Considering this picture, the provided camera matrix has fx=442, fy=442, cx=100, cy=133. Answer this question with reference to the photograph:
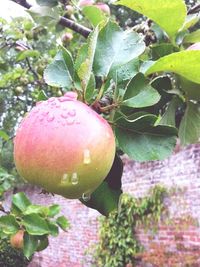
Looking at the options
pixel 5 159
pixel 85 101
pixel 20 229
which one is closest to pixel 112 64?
pixel 85 101

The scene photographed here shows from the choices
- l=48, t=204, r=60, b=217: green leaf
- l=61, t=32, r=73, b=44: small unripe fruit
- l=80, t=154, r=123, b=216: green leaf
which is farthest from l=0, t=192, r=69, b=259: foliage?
l=80, t=154, r=123, b=216: green leaf

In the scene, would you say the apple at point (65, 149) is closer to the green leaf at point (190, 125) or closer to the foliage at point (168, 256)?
the green leaf at point (190, 125)

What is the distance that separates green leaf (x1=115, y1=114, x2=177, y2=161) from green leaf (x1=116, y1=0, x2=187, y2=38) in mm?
133

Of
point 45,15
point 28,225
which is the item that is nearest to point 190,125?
point 45,15

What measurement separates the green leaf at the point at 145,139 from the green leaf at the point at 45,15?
45 centimetres

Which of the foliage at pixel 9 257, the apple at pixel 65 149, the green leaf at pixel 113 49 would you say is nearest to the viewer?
the apple at pixel 65 149

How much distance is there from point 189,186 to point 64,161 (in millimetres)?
3163

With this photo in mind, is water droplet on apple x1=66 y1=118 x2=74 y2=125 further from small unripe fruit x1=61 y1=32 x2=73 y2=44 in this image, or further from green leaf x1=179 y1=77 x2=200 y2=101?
small unripe fruit x1=61 y1=32 x2=73 y2=44

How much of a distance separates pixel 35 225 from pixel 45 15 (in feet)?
3.03

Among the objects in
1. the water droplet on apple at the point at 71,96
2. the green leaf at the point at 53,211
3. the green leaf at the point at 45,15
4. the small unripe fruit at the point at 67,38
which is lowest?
the green leaf at the point at 53,211

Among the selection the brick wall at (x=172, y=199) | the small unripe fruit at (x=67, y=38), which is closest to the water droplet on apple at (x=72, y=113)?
the small unripe fruit at (x=67, y=38)

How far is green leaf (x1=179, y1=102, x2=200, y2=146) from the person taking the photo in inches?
23.4

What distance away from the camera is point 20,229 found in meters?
1.66

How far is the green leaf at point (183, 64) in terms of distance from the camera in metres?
0.44
